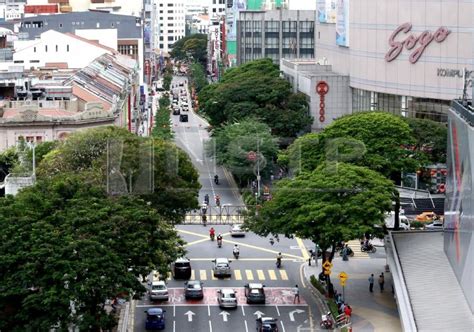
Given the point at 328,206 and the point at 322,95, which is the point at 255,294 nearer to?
the point at 328,206

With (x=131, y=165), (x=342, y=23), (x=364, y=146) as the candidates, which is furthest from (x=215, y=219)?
(x=342, y=23)

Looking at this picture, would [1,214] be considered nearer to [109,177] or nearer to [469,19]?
[109,177]

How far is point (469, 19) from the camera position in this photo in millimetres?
88500

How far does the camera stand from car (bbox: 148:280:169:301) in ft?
200

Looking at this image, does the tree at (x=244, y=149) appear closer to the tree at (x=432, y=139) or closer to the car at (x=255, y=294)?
the tree at (x=432, y=139)

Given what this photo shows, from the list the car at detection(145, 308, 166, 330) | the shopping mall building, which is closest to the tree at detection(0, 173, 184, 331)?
the car at detection(145, 308, 166, 330)

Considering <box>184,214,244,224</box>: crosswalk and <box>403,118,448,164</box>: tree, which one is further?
<box>403,118,448,164</box>: tree

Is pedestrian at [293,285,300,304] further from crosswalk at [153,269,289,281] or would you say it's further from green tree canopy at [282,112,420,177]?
green tree canopy at [282,112,420,177]

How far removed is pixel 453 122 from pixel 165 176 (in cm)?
1898

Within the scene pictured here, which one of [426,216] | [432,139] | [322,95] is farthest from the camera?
[322,95]

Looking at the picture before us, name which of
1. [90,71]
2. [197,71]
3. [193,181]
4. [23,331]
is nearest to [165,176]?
[193,181]

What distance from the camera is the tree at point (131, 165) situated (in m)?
65.0

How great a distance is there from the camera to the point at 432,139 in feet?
269

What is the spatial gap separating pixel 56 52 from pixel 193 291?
72.4 meters
